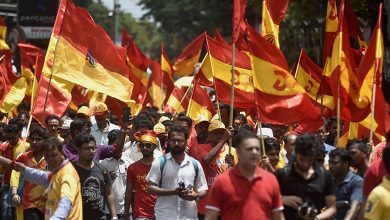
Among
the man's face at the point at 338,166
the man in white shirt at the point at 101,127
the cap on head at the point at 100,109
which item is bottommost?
the man in white shirt at the point at 101,127

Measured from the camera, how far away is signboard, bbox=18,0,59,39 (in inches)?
1202

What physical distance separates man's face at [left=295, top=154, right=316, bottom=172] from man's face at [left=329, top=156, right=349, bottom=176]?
0.90m

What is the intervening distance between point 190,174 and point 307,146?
2.31 meters

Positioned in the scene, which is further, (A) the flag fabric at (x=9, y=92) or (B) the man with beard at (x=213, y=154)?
(A) the flag fabric at (x=9, y=92)

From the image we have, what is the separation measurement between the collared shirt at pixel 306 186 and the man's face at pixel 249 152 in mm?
466

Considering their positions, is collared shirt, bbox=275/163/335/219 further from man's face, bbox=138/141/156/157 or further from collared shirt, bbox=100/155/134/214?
collared shirt, bbox=100/155/134/214

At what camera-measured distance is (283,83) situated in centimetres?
1050

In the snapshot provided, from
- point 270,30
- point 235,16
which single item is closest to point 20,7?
point 270,30

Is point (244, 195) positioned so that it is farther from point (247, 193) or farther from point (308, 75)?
point (308, 75)

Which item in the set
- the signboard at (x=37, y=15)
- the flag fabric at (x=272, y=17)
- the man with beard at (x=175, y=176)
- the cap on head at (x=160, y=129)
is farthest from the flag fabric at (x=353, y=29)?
the signboard at (x=37, y=15)

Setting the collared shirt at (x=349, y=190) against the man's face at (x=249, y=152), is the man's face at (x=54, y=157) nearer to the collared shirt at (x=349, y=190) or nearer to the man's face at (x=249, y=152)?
the man's face at (x=249, y=152)

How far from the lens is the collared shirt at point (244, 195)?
8.20 metres

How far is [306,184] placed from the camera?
28.1 ft

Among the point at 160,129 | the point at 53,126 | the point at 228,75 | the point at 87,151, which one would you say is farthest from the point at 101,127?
the point at 87,151
